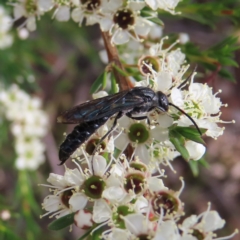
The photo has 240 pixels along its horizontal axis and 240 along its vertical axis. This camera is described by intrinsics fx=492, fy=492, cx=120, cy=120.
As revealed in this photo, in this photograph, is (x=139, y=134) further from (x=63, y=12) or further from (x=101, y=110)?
(x=63, y=12)

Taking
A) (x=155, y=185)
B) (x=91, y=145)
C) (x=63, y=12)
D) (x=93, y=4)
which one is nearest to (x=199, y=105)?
(x=155, y=185)

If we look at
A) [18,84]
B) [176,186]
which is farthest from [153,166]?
[176,186]

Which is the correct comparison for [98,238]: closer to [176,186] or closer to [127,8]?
[127,8]

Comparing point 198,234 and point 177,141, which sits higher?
point 177,141

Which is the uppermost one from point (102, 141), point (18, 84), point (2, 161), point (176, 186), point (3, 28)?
point (102, 141)

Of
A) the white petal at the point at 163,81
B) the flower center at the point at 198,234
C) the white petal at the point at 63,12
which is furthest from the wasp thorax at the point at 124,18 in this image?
the flower center at the point at 198,234

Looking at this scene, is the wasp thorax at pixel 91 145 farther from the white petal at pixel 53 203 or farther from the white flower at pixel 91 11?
the white flower at pixel 91 11
